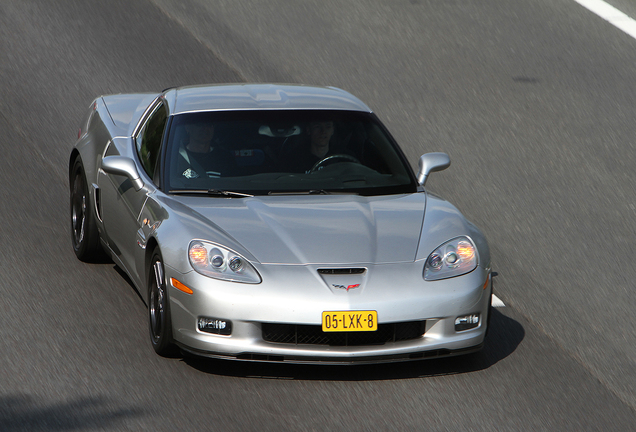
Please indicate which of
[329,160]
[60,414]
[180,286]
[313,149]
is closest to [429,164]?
[329,160]

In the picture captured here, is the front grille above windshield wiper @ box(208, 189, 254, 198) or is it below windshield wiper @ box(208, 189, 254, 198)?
below

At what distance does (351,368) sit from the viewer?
18.9 feet

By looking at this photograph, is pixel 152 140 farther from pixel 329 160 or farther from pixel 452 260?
pixel 452 260

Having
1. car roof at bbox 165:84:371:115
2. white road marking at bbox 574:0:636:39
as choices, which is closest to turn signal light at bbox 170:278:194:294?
car roof at bbox 165:84:371:115

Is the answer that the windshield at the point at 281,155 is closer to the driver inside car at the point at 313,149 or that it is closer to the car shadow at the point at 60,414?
the driver inside car at the point at 313,149

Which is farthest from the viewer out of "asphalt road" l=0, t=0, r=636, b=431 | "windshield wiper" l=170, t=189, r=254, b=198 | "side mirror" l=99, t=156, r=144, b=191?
"side mirror" l=99, t=156, r=144, b=191

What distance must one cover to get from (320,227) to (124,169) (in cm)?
156

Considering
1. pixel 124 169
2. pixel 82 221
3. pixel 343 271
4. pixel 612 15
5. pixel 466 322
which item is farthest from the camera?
pixel 612 15

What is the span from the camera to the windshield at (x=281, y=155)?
254 inches


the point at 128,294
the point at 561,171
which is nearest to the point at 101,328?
the point at 128,294

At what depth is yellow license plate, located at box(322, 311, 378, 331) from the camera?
17.4 feet

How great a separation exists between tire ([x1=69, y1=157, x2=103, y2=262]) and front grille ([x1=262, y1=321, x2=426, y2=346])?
2563mm

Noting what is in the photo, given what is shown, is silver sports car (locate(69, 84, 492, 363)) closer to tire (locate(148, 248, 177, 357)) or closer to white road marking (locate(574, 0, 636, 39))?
tire (locate(148, 248, 177, 357))

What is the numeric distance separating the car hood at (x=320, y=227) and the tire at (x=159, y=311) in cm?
43
